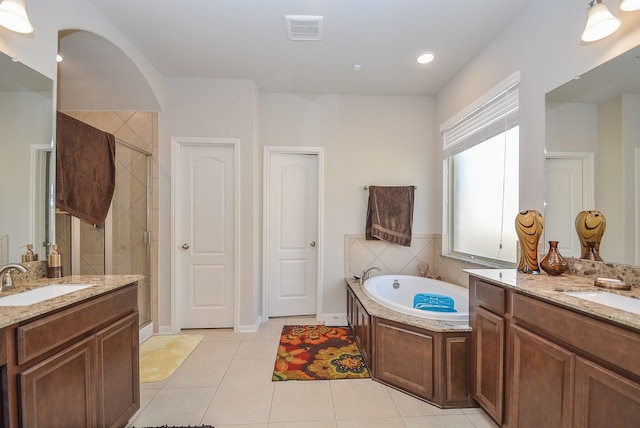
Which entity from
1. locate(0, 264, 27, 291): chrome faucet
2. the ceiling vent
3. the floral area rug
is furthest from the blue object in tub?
locate(0, 264, 27, 291): chrome faucet

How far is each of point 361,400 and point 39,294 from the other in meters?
1.91

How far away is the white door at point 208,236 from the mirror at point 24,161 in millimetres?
1371

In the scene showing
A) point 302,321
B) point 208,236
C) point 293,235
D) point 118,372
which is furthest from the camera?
point 293,235

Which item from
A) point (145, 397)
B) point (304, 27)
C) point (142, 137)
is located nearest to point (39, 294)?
point (145, 397)

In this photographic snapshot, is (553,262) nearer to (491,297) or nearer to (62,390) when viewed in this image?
(491,297)

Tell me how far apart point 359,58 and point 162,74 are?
2015 mm

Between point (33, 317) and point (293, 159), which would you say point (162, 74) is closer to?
point (293, 159)

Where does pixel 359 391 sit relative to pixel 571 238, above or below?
below

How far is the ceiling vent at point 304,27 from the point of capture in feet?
6.63

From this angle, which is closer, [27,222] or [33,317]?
[33,317]

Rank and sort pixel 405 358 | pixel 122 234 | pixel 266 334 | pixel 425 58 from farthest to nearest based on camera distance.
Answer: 1. pixel 266 334
2. pixel 122 234
3. pixel 425 58
4. pixel 405 358

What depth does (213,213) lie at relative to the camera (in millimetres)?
3002

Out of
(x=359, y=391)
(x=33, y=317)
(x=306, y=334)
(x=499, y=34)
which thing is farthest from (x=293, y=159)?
(x=33, y=317)

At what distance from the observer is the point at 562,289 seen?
4.32ft
